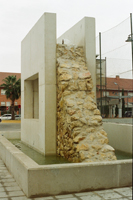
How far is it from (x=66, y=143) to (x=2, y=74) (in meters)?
57.8

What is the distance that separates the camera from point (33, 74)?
1018cm

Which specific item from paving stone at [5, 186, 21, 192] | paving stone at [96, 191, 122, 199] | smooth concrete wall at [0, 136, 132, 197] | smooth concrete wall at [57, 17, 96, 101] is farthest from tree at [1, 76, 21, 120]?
paving stone at [96, 191, 122, 199]

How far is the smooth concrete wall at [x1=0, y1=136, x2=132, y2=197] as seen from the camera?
4715 mm

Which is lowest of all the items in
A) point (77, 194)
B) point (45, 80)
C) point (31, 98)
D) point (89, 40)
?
point (77, 194)

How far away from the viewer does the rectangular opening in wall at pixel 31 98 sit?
39.2 ft

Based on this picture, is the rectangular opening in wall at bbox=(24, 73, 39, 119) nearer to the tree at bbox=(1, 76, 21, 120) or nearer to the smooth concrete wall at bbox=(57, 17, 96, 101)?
the smooth concrete wall at bbox=(57, 17, 96, 101)

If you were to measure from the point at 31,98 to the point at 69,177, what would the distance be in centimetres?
758

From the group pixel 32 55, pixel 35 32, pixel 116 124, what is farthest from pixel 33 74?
pixel 116 124

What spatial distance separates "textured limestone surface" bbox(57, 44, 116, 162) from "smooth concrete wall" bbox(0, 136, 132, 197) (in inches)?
64.9

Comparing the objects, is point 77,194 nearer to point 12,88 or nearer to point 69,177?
point 69,177

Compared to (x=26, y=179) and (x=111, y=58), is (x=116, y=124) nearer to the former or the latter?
(x=111, y=58)

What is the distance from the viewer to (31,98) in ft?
39.8

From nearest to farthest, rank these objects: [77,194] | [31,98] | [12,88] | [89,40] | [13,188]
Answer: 1. [77,194]
2. [13,188]
3. [89,40]
4. [31,98]
5. [12,88]

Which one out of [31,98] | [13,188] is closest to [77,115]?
[13,188]
